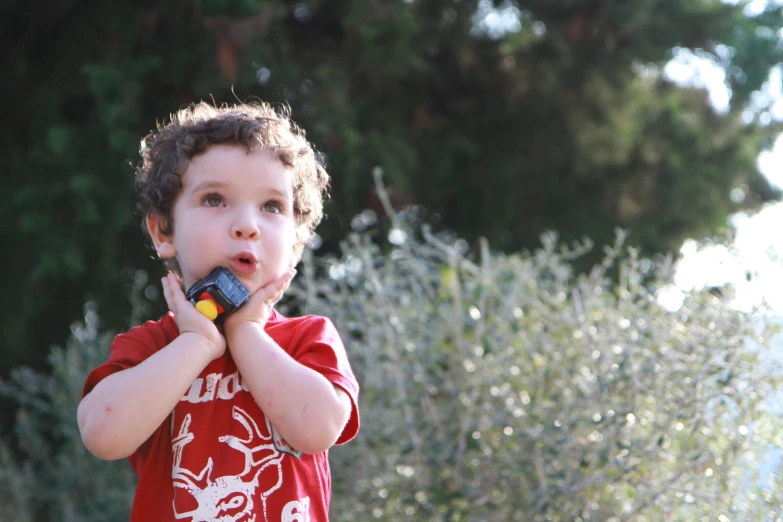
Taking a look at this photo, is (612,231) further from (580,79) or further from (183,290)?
(183,290)

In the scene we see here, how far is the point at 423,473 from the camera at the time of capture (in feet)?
9.40

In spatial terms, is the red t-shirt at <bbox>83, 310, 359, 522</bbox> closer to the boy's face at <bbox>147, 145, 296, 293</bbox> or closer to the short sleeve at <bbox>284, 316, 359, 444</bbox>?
the short sleeve at <bbox>284, 316, 359, 444</bbox>

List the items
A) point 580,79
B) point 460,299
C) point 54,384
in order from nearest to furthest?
point 460,299
point 54,384
point 580,79

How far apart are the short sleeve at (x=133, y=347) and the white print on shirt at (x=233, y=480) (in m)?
0.15

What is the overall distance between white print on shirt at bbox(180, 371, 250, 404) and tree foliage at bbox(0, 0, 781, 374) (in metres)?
2.80

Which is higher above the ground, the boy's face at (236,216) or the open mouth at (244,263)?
the boy's face at (236,216)

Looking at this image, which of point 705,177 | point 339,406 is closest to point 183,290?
point 339,406

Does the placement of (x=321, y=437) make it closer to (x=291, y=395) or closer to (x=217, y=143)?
(x=291, y=395)

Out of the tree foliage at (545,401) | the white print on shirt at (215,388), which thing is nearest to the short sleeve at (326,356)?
the white print on shirt at (215,388)

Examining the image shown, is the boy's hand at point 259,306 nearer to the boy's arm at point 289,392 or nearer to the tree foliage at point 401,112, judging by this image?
the boy's arm at point 289,392

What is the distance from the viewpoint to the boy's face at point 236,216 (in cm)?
156

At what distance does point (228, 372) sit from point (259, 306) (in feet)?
0.44

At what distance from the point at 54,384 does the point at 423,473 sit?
201 cm

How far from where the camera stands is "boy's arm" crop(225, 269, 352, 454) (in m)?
1.46
